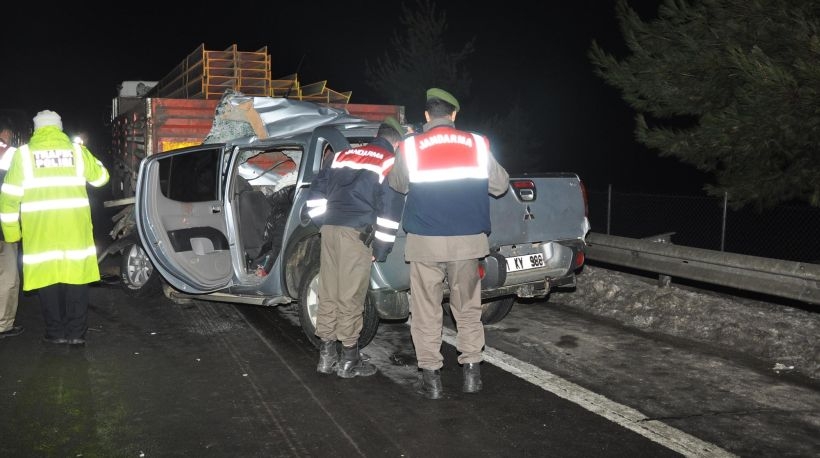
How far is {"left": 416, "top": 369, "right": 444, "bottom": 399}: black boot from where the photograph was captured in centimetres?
504

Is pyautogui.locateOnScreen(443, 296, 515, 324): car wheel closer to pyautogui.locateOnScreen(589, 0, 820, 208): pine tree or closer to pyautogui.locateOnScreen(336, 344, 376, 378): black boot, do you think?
pyautogui.locateOnScreen(336, 344, 376, 378): black boot

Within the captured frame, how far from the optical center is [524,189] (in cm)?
596

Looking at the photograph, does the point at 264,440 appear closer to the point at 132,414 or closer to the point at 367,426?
the point at 367,426

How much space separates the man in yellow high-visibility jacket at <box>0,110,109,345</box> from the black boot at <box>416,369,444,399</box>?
298 cm

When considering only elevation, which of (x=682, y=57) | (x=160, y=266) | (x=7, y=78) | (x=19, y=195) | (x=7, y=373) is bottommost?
(x=7, y=373)

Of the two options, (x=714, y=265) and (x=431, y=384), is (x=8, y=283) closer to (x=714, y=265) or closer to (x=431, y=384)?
(x=431, y=384)

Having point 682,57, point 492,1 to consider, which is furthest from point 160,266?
point 492,1

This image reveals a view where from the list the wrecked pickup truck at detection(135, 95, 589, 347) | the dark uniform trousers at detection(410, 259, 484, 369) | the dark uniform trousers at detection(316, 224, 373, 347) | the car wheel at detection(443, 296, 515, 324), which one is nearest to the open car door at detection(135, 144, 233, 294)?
the wrecked pickup truck at detection(135, 95, 589, 347)

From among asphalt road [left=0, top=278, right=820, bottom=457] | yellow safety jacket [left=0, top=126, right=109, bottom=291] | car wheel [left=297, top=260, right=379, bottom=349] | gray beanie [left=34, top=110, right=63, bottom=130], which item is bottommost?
asphalt road [left=0, top=278, right=820, bottom=457]

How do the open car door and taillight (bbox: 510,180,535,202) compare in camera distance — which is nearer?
taillight (bbox: 510,180,535,202)

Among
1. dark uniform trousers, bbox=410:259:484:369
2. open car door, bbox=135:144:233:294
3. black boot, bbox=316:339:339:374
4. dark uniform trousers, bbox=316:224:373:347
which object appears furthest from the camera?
open car door, bbox=135:144:233:294

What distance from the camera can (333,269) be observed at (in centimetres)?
554

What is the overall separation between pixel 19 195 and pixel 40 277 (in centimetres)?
66

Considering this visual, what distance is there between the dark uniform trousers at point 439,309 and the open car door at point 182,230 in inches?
96.6
